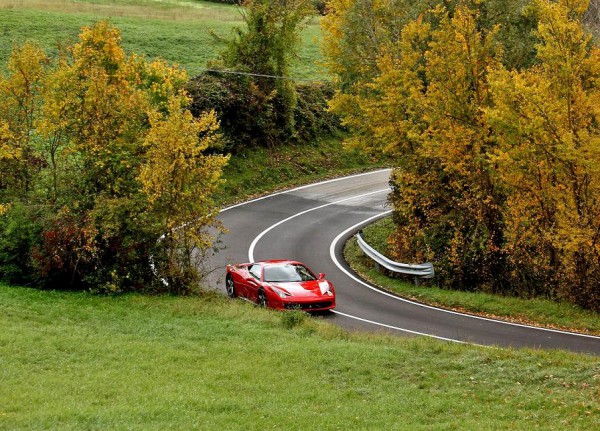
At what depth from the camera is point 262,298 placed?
23.1m

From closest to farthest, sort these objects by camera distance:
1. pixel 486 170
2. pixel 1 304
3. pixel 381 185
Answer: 1. pixel 1 304
2. pixel 486 170
3. pixel 381 185

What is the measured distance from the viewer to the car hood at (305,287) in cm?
2259

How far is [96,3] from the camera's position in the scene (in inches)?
2894

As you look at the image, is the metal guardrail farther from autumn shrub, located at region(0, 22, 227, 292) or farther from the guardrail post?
autumn shrub, located at region(0, 22, 227, 292)

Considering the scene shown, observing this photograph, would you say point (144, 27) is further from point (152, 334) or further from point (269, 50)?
point (152, 334)

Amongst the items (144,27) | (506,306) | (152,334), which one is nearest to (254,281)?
(152,334)

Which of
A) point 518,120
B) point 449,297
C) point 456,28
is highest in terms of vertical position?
point 456,28

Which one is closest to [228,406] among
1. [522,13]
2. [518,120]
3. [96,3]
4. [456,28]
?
[518,120]

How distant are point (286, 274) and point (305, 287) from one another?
109 cm

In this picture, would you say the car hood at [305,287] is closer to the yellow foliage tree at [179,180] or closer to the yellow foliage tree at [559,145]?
the yellow foliage tree at [179,180]

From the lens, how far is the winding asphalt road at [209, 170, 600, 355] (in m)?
21.0

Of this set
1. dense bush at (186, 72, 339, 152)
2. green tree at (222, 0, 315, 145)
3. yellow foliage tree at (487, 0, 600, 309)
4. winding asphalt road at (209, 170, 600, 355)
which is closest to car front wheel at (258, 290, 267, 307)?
winding asphalt road at (209, 170, 600, 355)

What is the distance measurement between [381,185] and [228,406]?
109 feet

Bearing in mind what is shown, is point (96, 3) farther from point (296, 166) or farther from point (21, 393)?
point (21, 393)
